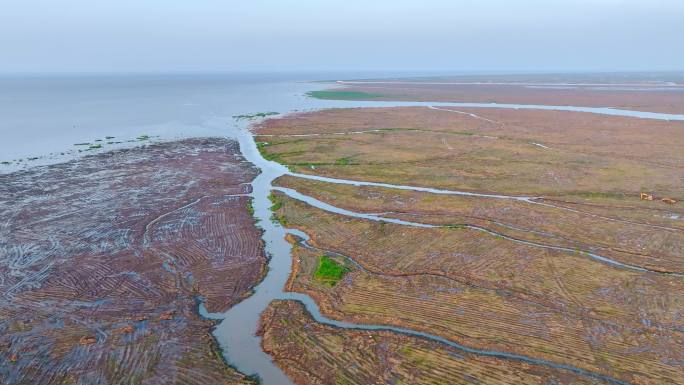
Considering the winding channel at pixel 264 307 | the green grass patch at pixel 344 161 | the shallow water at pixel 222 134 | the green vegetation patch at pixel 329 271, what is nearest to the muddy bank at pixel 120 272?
the winding channel at pixel 264 307

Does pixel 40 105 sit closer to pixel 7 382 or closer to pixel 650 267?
pixel 7 382

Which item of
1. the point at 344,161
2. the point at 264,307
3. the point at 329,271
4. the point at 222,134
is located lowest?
the point at 264,307

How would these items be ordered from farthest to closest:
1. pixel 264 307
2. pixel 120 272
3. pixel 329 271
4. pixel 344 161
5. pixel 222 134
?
pixel 222 134 → pixel 344 161 → pixel 120 272 → pixel 329 271 → pixel 264 307

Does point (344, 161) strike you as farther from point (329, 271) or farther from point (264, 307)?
point (264, 307)

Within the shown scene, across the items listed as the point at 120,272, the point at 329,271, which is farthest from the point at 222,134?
the point at 329,271

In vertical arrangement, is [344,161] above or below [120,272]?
above

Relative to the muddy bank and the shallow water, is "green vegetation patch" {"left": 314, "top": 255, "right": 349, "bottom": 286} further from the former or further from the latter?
the muddy bank

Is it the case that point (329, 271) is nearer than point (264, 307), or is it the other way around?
point (264, 307)

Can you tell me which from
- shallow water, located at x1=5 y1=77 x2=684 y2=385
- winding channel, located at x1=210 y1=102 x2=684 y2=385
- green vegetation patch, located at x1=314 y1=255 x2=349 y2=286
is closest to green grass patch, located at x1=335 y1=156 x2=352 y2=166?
shallow water, located at x1=5 y1=77 x2=684 y2=385

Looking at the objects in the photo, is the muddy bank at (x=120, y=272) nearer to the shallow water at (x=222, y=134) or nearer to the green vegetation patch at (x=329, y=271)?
the shallow water at (x=222, y=134)
